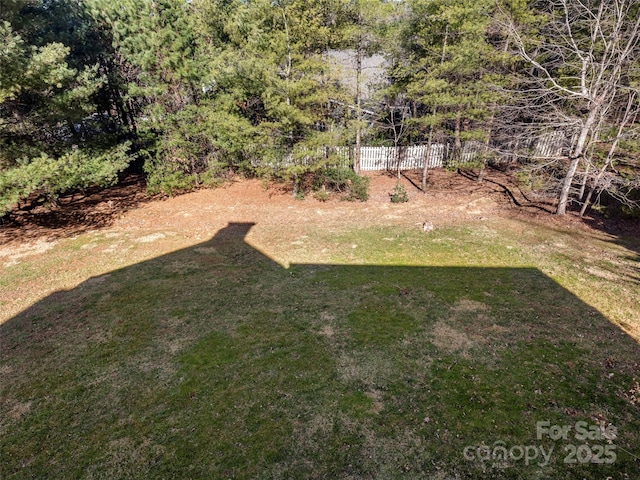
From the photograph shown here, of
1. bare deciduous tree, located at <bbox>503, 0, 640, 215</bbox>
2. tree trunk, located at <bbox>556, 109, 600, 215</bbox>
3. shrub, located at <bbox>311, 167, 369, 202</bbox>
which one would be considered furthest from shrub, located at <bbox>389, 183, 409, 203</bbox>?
tree trunk, located at <bbox>556, 109, 600, 215</bbox>

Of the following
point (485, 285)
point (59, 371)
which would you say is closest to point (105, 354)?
point (59, 371)

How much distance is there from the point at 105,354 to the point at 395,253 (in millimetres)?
7951

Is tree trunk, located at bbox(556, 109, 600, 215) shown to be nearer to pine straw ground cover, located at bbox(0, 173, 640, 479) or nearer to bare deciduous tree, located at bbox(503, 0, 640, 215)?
bare deciduous tree, located at bbox(503, 0, 640, 215)

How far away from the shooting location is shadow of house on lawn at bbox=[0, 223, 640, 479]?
4.36 metres

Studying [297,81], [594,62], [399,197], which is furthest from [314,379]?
[594,62]

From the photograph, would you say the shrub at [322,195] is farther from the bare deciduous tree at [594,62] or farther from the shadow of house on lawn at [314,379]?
the bare deciduous tree at [594,62]

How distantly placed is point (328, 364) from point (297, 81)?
37.2 feet

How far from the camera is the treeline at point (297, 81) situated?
11.2 meters

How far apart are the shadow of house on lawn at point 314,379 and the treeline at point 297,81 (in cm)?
622

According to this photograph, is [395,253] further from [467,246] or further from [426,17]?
[426,17]

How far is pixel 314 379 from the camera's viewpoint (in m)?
5.66

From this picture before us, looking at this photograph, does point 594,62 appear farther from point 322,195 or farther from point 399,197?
point 322,195

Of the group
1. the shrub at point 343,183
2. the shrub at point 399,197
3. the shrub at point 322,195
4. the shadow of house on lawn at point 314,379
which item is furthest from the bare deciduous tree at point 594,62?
the shrub at point 322,195

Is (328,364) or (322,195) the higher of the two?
(328,364)
